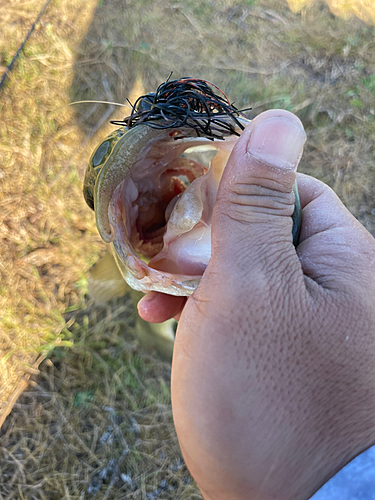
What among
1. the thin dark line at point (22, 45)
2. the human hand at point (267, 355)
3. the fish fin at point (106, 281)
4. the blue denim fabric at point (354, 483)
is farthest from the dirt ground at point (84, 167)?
the blue denim fabric at point (354, 483)

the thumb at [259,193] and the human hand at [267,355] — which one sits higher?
the thumb at [259,193]

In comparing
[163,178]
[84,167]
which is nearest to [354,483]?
[163,178]

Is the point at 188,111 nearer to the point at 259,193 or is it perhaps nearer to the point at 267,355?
the point at 259,193

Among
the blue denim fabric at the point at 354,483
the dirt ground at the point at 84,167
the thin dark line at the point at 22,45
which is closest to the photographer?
the blue denim fabric at the point at 354,483

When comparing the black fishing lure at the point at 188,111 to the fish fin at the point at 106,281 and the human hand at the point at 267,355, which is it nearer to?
the human hand at the point at 267,355

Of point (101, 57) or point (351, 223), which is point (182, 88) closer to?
point (351, 223)

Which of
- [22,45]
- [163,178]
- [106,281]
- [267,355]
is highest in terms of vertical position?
[22,45]

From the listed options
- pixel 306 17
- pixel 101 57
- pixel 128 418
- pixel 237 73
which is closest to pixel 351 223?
pixel 128 418
